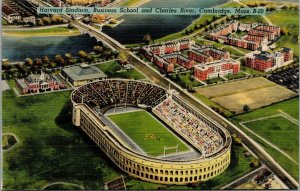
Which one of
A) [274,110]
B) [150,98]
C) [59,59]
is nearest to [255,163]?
[274,110]

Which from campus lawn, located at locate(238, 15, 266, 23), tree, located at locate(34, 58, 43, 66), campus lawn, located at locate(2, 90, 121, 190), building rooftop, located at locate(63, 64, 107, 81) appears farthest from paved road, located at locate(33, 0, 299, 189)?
campus lawn, located at locate(238, 15, 266, 23)

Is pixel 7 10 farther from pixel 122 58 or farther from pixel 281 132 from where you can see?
pixel 281 132

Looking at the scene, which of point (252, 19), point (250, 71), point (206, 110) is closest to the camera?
point (206, 110)

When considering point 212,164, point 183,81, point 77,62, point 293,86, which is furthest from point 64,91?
point 293,86

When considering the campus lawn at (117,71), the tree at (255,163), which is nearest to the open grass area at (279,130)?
the tree at (255,163)

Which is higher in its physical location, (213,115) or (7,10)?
(7,10)

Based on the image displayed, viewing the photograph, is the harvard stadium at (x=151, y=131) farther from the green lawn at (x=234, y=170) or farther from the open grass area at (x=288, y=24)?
the open grass area at (x=288, y=24)

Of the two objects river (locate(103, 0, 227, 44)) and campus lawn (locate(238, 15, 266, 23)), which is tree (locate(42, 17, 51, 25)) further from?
campus lawn (locate(238, 15, 266, 23))

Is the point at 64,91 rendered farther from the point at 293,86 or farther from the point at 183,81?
the point at 293,86
